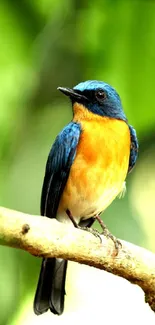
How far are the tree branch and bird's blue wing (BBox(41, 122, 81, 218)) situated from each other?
76 cm

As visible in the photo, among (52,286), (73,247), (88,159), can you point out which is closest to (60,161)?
(88,159)

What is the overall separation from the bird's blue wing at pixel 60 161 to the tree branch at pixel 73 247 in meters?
0.76

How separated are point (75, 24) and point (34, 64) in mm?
145

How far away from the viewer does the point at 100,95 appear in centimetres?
256

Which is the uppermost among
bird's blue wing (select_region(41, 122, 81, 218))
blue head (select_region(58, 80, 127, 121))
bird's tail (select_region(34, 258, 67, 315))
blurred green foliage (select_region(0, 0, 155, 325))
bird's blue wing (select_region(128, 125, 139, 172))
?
blurred green foliage (select_region(0, 0, 155, 325))

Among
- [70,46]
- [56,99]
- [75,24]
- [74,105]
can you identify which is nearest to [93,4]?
[75,24]

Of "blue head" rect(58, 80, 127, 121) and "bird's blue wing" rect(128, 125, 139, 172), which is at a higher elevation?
"blue head" rect(58, 80, 127, 121)

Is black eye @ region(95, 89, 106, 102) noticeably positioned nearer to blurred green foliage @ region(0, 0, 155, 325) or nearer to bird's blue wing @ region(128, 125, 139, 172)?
bird's blue wing @ region(128, 125, 139, 172)

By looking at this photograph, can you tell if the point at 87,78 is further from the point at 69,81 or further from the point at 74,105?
the point at 74,105

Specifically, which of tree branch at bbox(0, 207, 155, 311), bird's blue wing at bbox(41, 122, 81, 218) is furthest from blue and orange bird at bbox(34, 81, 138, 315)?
tree branch at bbox(0, 207, 155, 311)

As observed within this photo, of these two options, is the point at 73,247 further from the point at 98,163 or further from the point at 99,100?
the point at 99,100

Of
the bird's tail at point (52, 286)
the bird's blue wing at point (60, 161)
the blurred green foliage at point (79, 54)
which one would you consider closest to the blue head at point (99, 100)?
the bird's blue wing at point (60, 161)

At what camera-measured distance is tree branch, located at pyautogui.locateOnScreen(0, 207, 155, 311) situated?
960 millimetres

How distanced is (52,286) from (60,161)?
521 millimetres
